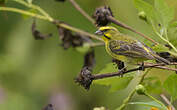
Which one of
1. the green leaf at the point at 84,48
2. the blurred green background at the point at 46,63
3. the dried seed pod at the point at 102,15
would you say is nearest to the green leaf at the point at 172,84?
the dried seed pod at the point at 102,15

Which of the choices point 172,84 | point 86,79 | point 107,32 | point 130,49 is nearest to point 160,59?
point 172,84

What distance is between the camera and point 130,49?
6.21 feet

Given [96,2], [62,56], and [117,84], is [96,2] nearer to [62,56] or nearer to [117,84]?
[62,56]

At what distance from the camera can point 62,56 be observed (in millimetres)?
3549

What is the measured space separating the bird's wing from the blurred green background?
109cm

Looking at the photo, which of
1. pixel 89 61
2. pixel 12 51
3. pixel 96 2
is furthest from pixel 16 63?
pixel 89 61

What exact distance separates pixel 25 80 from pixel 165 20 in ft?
7.96

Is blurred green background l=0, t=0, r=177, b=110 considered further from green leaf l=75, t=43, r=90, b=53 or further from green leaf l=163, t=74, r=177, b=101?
green leaf l=163, t=74, r=177, b=101

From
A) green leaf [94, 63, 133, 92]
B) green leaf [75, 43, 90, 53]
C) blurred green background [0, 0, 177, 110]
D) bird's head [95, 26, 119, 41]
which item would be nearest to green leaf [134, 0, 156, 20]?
green leaf [94, 63, 133, 92]

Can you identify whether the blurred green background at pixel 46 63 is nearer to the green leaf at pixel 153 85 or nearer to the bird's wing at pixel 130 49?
the bird's wing at pixel 130 49

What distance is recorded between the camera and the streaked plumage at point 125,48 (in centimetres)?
168

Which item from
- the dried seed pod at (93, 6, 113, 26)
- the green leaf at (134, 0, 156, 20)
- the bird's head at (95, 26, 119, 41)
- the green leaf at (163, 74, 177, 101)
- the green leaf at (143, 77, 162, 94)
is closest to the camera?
the green leaf at (163, 74, 177, 101)

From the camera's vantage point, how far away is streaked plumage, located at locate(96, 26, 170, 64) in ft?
5.50

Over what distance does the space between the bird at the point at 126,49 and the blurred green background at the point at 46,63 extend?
3.31ft
